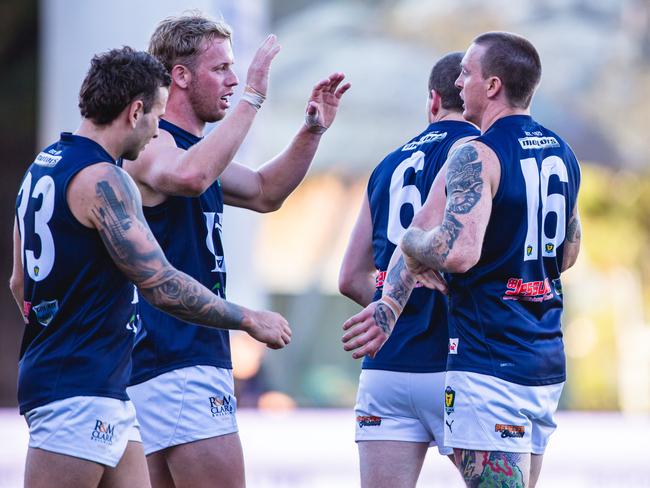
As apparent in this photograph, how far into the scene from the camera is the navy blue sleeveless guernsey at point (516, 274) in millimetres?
4762

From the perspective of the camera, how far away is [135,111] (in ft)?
14.7

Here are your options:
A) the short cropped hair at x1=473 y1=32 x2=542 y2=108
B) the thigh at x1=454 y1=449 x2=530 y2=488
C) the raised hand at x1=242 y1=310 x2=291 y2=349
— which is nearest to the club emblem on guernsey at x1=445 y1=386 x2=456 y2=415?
the thigh at x1=454 y1=449 x2=530 y2=488

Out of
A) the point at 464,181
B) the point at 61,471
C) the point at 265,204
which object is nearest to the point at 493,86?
the point at 464,181

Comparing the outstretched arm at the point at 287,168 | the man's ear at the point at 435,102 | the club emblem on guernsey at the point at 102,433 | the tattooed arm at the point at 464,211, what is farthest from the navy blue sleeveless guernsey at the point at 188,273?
the man's ear at the point at 435,102

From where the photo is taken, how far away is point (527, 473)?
4730 mm

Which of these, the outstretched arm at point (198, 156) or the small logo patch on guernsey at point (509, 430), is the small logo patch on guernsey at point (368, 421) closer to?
the small logo patch on guernsey at point (509, 430)

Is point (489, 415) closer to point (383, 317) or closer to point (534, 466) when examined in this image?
point (534, 466)

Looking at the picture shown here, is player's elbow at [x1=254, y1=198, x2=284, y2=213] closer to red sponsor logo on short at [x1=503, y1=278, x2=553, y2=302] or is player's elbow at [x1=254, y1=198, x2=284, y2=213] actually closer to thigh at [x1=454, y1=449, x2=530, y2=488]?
red sponsor logo on short at [x1=503, y1=278, x2=553, y2=302]

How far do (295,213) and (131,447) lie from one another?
18.7 m

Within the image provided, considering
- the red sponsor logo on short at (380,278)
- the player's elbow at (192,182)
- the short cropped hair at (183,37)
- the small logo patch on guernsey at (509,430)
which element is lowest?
the small logo patch on guernsey at (509,430)

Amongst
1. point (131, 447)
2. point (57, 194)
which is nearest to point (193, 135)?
point (57, 194)

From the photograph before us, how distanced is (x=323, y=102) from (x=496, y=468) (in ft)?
6.56

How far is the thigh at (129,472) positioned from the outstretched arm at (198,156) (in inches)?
43.8

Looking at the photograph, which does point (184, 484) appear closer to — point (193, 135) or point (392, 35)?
point (193, 135)
